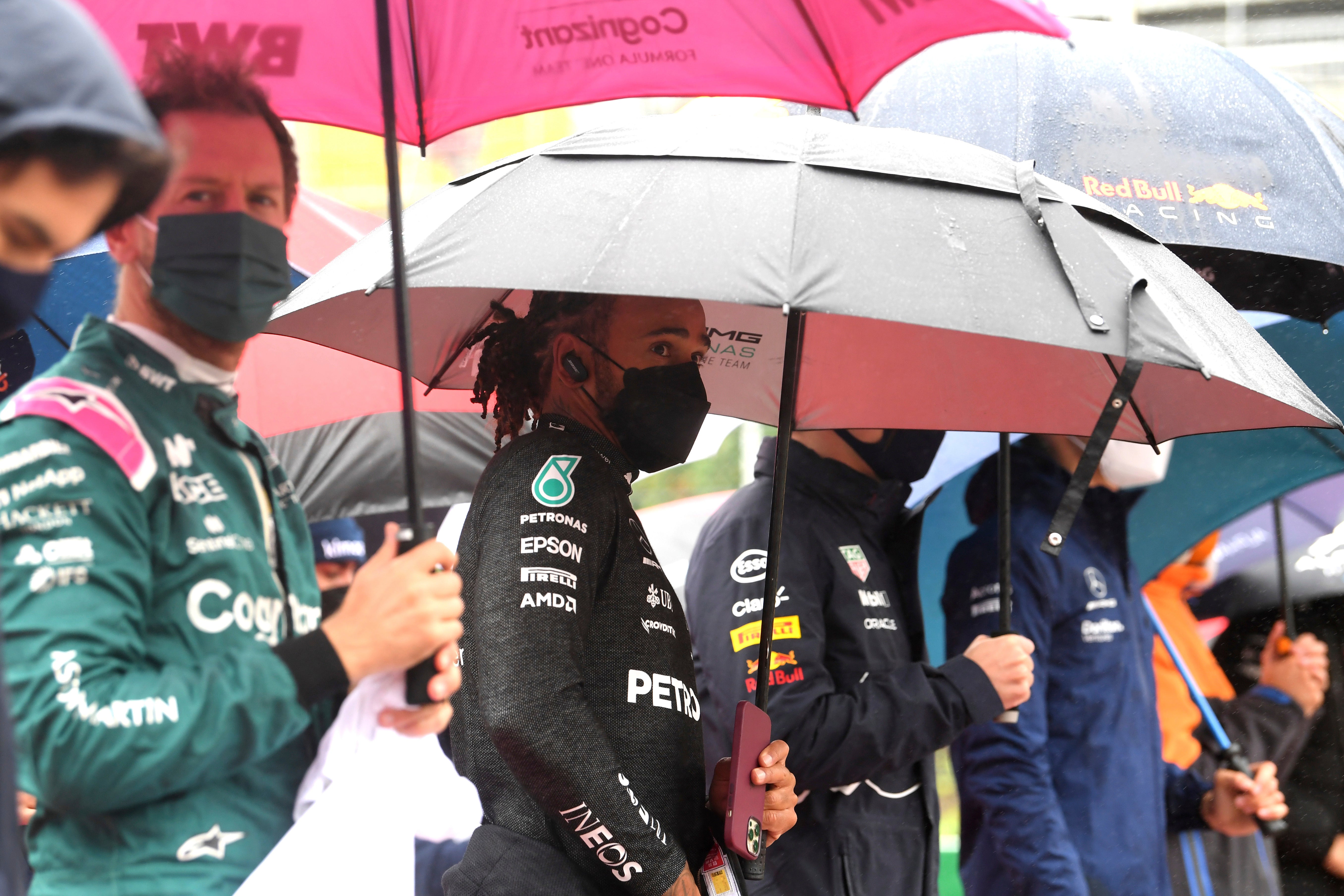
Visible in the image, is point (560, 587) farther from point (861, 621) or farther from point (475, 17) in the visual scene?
point (475, 17)

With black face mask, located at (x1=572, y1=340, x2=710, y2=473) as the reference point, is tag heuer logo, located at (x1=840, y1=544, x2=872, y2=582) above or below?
below

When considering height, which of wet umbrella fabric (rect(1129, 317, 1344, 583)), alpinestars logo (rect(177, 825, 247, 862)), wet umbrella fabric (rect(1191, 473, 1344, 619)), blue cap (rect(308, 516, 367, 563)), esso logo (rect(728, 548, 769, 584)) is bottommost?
wet umbrella fabric (rect(1191, 473, 1344, 619))

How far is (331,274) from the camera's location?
264 centimetres

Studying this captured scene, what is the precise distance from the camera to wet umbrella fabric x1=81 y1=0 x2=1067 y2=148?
2.51 m

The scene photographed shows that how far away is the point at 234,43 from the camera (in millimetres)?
2045

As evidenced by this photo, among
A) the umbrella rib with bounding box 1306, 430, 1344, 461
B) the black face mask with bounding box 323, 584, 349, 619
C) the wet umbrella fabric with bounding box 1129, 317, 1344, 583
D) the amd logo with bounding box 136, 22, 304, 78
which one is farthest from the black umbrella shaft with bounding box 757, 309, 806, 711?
the umbrella rib with bounding box 1306, 430, 1344, 461

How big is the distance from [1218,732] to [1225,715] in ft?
2.61

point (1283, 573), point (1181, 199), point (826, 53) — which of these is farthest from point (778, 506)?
point (1283, 573)

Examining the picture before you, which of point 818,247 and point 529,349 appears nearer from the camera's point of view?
point 818,247

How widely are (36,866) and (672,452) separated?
4.76 ft

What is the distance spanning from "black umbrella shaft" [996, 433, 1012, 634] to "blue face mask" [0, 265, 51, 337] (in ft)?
8.20

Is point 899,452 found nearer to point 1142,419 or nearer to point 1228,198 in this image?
point 1142,419

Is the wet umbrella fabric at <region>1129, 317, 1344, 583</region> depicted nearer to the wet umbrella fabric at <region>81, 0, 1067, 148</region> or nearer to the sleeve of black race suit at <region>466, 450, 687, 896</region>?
the wet umbrella fabric at <region>81, 0, 1067, 148</region>

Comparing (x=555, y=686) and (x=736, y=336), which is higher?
(x=736, y=336)
